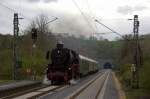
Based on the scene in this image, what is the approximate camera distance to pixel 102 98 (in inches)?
1090

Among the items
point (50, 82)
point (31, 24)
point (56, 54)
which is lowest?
point (50, 82)

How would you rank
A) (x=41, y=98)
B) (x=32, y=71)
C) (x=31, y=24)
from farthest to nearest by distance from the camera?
(x=31, y=24), (x=32, y=71), (x=41, y=98)

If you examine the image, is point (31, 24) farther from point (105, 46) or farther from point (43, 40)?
point (105, 46)

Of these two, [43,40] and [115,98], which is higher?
[43,40]

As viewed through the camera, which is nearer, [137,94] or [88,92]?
[137,94]

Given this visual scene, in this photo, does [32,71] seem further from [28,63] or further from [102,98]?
[102,98]

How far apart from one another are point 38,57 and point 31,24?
33.9 meters

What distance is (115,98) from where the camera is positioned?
27734mm

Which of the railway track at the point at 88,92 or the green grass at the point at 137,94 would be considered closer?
the railway track at the point at 88,92

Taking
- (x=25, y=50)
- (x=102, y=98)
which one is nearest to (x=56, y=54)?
(x=102, y=98)

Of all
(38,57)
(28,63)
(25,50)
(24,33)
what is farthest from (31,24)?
(28,63)

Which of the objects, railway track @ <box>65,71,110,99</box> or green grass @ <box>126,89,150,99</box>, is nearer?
railway track @ <box>65,71,110,99</box>

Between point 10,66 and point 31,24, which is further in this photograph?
point 31,24

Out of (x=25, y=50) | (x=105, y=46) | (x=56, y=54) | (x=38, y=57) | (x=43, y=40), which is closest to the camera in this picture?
(x=56, y=54)
